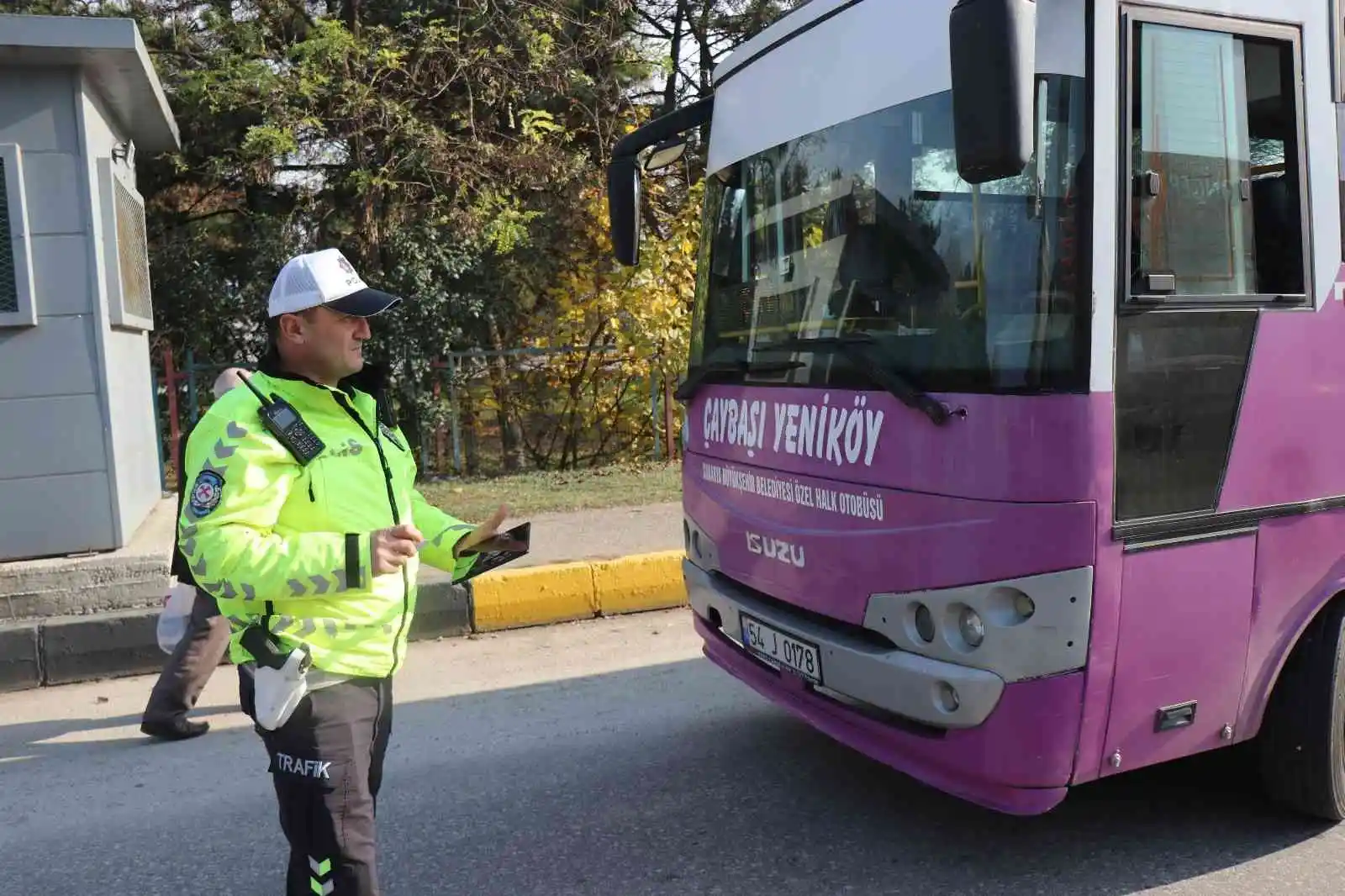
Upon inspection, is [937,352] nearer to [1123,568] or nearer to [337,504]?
[1123,568]

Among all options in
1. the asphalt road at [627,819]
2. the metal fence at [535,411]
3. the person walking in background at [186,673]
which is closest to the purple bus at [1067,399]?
the asphalt road at [627,819]

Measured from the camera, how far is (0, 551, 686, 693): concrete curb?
5.61 meters

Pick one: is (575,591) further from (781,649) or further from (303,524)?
(303,524)

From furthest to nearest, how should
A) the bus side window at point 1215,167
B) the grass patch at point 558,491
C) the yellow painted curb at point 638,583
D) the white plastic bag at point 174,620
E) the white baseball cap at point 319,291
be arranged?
the grass patch at point 558,491
the yellow painted curb at point 638,583
the white plastic bag at point 174,620
the bus side window at point 1215,167
the white baseball cap at point 319,291

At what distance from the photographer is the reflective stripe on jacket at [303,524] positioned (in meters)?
2.22

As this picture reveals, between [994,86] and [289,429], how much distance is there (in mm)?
1786

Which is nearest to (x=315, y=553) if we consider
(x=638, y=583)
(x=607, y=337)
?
(x=638, y=583)

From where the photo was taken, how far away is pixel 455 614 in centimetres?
627

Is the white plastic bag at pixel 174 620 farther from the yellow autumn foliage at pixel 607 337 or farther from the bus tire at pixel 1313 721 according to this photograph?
the yellow autumn foliage at pixel 607 337

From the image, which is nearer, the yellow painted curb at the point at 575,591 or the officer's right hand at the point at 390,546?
the officer's right hand at the point at 390,546

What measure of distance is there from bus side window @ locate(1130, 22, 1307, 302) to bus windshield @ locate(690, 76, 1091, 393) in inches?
8.7

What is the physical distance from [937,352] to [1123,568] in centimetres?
74

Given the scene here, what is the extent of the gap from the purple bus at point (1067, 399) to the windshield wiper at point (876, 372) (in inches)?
0.4

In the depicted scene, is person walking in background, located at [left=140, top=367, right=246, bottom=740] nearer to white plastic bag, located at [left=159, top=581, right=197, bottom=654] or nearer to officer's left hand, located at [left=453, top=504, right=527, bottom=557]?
white plastic bag, located at [left=159, top=581, right=197, bottom=654]
